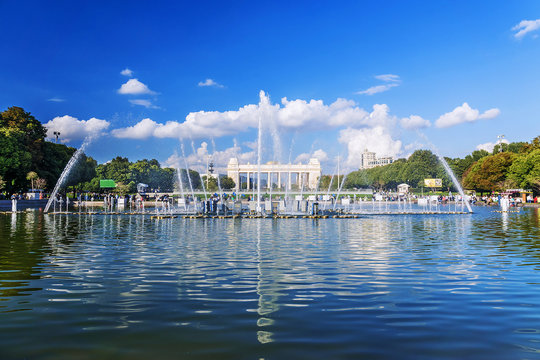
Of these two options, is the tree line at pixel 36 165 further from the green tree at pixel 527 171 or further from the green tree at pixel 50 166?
the green tree at pixel 527 171

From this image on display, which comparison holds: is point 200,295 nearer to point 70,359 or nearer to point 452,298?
point 70,359

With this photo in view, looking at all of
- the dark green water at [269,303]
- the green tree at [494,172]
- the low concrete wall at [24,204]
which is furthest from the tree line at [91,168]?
the dark green water at [269,303]

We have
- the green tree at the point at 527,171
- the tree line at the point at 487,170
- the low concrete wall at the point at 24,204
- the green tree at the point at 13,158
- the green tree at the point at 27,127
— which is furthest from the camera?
the tree line at the point at 487,170

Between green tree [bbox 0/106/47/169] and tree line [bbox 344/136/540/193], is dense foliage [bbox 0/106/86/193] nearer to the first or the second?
green tree [bbox 0/106/47/169]

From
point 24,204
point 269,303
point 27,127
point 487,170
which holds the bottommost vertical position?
point 269,303

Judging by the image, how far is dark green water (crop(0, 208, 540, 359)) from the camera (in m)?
8.13

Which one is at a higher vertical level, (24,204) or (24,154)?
(24,154)

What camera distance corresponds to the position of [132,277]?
14.7 meters

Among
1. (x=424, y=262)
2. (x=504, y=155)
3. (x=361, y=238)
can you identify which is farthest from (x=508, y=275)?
(x=504, y=155)

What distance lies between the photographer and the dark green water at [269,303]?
26.7ft

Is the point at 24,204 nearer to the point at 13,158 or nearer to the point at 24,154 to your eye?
the point at 13,158

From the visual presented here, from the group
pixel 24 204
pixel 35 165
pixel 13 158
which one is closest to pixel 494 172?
pixel 24 204

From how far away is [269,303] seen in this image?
1127 centimetres

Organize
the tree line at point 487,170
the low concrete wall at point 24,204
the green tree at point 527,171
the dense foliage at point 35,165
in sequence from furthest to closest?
the tree line at point 487,170 < the green tree at point 527,171 < the dense foliage at point 35,165 < the low concrete wall at point 24,204
